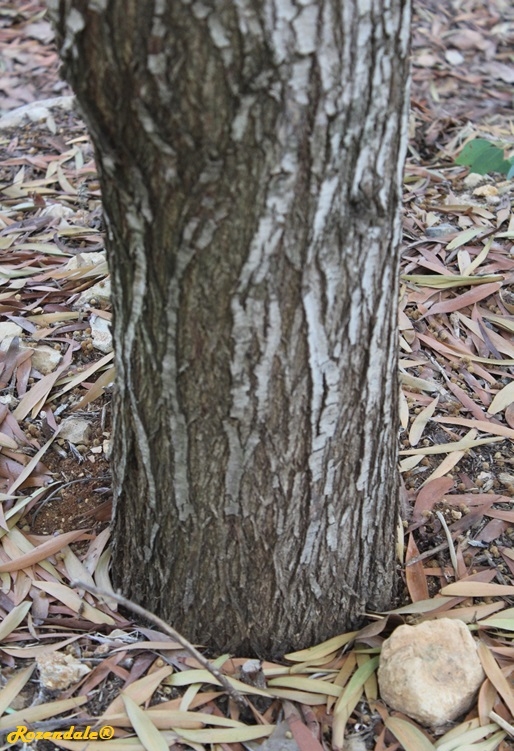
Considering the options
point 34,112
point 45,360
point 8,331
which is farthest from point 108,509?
point 34,112

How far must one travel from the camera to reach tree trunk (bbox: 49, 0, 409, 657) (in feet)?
3.42

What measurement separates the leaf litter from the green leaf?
0.08 meters

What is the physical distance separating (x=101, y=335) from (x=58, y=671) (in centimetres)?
118

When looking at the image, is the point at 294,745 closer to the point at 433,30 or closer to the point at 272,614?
the point at 272,614

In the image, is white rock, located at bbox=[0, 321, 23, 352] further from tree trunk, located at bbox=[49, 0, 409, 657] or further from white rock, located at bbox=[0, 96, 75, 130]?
white rock, located at bbox=[0, 96, 75, 130]

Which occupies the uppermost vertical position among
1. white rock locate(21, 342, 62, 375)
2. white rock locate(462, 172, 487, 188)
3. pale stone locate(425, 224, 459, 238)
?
white rock locate(462, 172, 487, 188)

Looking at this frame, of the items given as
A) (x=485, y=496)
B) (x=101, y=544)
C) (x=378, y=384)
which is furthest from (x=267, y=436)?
(x=485, y=496)

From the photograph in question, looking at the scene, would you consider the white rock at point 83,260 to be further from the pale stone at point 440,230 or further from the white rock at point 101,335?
the pale stone at point 440,230

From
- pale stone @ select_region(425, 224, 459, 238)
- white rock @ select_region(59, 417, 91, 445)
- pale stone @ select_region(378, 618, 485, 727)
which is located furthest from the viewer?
pale stone @ select_region(425, 224, 459, 238)

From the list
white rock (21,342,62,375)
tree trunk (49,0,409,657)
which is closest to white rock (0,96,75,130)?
white rock (21,342,62,375)

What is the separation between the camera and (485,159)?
10.2 ft

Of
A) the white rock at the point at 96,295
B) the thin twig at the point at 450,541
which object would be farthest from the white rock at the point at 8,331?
the thin twig at the point at 450,541

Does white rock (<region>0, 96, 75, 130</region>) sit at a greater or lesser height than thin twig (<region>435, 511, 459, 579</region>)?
greater

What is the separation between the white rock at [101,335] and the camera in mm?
2387
